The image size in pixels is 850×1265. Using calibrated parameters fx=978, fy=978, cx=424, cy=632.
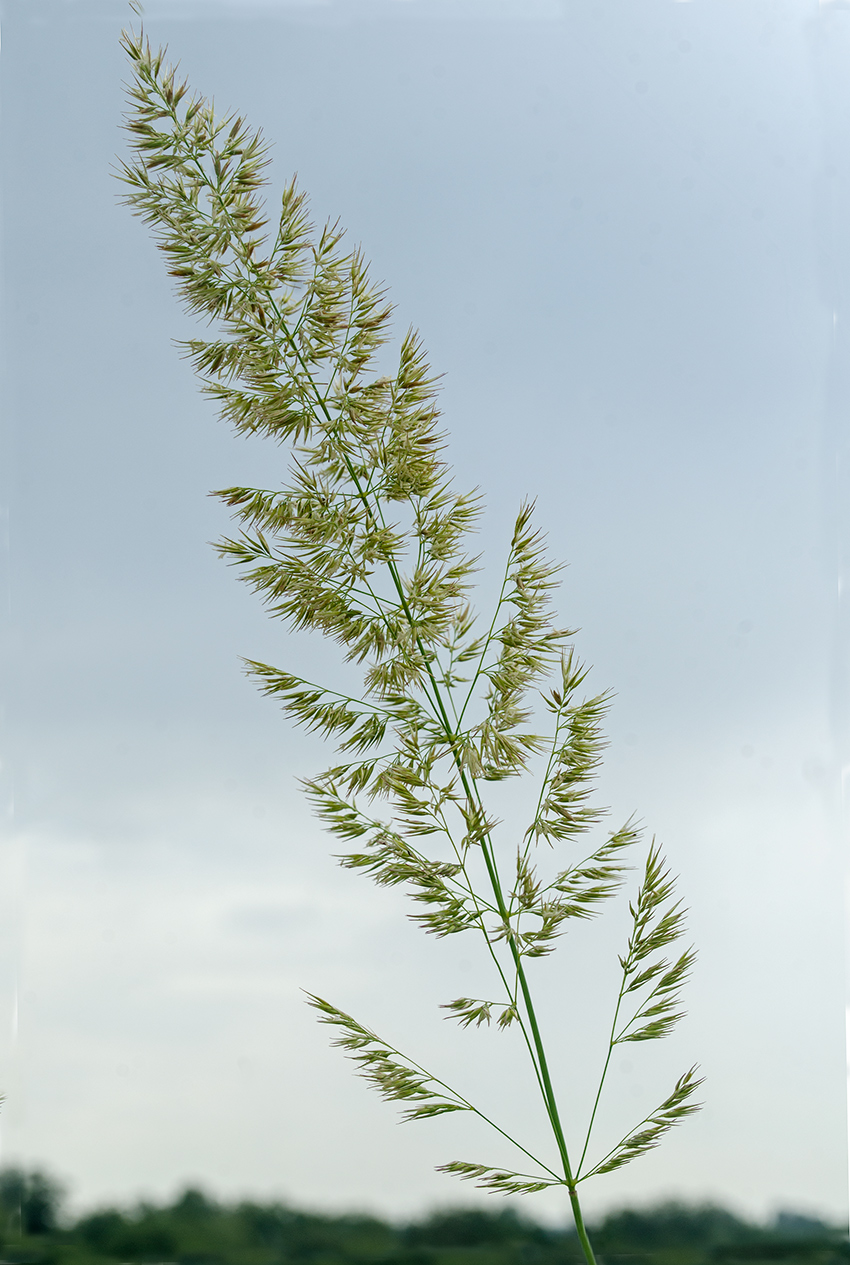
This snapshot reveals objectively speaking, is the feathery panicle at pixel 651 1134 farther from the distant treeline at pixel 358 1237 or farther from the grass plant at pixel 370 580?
the distant treeline at pixel 358 1237

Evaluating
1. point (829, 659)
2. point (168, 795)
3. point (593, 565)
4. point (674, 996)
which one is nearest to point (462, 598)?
point (674, 996)

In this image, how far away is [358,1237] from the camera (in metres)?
1.84

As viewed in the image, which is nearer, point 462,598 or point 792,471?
point 462,598

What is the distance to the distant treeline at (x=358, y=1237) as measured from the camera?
6.03ft

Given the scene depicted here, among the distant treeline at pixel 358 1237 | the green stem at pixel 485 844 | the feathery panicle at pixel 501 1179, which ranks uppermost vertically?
the green stem at pixel 485 844

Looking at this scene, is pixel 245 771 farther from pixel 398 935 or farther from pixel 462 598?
pixel 462 598

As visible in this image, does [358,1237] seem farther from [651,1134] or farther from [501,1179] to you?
[651,1134]

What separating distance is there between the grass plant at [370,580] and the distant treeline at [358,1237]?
0.69 m

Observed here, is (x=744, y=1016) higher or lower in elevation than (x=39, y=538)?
lower

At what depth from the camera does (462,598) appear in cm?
131

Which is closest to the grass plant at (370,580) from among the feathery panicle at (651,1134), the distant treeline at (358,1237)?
the feathery panicle at (651,1134)

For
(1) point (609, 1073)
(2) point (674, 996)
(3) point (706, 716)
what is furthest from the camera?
(3) point (706, 716)

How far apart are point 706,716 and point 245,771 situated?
93cm

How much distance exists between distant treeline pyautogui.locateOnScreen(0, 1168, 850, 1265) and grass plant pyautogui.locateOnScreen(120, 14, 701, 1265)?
690 millimetres
